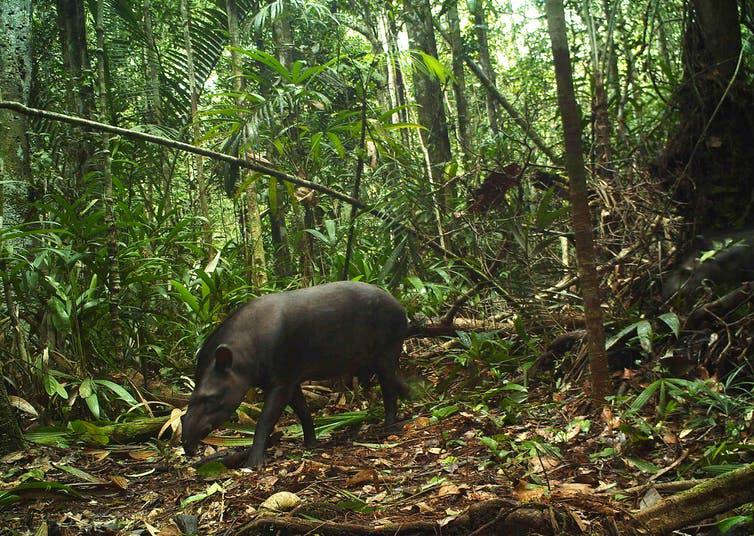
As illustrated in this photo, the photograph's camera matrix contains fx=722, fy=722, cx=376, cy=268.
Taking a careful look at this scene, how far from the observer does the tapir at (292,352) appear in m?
4.45

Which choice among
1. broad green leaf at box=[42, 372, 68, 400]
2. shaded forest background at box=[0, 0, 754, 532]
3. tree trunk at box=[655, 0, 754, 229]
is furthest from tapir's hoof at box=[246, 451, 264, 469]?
tree trunk at box=[655, 0, 754, 229]

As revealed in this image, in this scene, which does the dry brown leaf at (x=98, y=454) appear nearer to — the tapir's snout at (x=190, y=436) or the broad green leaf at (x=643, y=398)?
the tapir's snout at (x=190, y=436)

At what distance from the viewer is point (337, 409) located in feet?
18.4

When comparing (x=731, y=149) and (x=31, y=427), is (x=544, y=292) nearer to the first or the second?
(x=731, y=149)

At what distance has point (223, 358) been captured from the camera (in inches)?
175

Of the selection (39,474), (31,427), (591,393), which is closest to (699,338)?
(591,393)

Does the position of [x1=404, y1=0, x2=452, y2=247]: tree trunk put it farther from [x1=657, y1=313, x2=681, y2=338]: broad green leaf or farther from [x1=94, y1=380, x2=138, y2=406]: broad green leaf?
[x1=94, y1=380, x2=138, y2=406]: broad green leaf

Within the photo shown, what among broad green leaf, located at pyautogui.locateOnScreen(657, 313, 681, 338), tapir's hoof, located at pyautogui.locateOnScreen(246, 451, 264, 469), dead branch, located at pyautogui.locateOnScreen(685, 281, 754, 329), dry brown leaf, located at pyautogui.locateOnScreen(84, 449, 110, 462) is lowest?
tapir's hoof, located at pyautogui.locateOnScreen(246, 451, 264, 469)

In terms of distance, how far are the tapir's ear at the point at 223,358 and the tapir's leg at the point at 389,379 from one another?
1.16 meters

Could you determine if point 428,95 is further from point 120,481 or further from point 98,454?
point 120,481

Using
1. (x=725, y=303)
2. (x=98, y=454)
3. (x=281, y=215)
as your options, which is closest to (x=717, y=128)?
(x=725, y=303)

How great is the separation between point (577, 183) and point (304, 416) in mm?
2310

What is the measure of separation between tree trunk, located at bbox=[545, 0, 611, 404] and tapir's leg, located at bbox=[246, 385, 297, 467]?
75.3 inches

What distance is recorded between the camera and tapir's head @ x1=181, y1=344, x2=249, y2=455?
4.36 m
